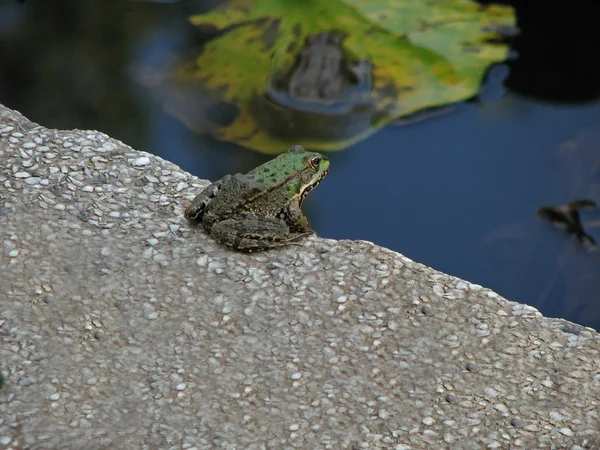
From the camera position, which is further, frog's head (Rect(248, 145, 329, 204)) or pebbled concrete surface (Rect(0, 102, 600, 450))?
frog's head (Rect(248, 145, 329, 204))

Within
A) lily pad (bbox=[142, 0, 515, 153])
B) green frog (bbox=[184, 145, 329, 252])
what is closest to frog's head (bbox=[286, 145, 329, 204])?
green frog (bbox=[184, 145, 329, 252])

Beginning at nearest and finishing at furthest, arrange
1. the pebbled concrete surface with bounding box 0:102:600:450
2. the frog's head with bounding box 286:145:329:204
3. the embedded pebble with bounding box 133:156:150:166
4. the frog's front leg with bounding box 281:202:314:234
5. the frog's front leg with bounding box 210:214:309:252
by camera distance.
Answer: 1. the pebbled concrete surface with bounding box 0:102:600:450
2. the frog's front leg with bounding box 210:214:309:252
3. the frog's front leg with bounding box 281:202:314:234
4. the frog's head with bounding box 286:145:329:204
5. the embedded pebble with bounding box 133:156:150:166

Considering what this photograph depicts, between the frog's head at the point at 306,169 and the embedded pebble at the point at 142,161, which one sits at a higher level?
the frog's head at the point at 306,169

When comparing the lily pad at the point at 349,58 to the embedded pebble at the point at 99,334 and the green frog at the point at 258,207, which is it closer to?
the green frog at the point at 258,207

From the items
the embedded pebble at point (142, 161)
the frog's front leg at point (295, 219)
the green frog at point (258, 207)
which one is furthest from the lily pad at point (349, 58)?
the frog's front leg at point (295, 219)

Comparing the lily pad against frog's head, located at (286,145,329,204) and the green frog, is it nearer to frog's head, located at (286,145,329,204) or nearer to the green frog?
frog's head, located at (286,145,329,204)

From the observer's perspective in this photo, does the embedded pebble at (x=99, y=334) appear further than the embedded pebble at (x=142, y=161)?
No
